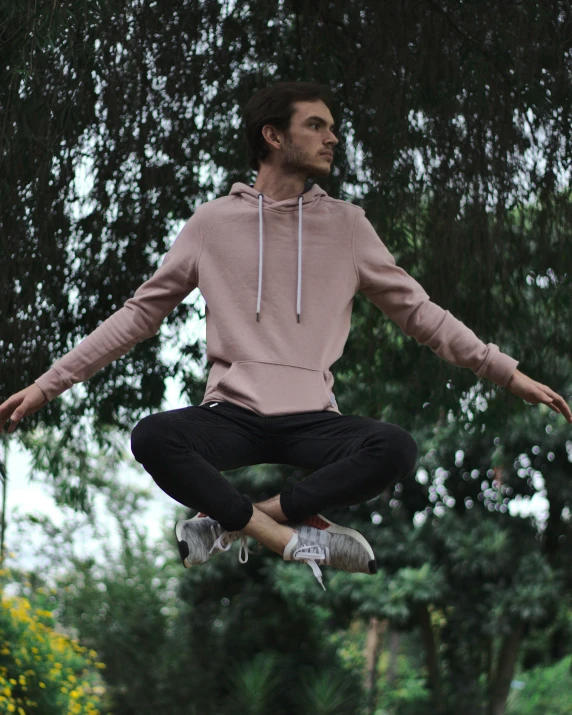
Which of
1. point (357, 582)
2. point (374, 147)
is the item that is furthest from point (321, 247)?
point (357, 582)

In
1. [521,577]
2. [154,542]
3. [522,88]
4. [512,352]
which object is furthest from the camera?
[154,542]

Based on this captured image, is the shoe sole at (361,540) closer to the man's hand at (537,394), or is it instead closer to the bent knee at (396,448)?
the bent knee at (396,448)

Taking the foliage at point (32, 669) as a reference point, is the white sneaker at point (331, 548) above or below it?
below

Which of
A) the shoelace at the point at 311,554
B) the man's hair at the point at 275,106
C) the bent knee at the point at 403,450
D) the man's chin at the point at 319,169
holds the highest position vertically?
the man's hair at the point at 275,106

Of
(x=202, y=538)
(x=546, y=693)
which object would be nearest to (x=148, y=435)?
(x=202, y=538)

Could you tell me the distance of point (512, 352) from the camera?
5840mm

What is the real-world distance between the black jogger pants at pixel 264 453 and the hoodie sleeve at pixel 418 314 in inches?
11.5

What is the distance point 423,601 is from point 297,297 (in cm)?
991

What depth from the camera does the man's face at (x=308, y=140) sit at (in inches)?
108

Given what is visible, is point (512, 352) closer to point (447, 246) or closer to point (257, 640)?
point (447, 246)

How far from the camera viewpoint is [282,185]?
281 cm

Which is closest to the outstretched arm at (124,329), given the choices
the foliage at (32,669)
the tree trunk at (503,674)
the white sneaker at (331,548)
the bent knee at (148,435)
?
the bent knee at (148,435)

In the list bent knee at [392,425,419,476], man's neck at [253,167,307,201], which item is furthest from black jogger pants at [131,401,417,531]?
man's neck at [253,167,307,201]

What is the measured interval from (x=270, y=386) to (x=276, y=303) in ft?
0.73
